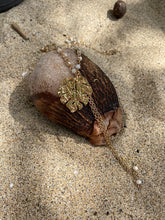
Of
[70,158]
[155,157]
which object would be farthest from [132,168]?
[70,158]

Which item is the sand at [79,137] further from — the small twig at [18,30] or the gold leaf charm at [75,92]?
the gold leaf charm at [75,92]

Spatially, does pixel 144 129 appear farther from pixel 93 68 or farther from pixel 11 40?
pixel 11 40

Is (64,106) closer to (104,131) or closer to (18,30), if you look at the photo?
(104,131)

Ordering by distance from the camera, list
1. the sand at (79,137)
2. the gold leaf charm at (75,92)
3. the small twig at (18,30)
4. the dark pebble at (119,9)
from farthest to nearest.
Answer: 1. the dark pebble at (119,9)
2. the small twig at (18,30)
3. the gold leaf charm at (75,92)
4. the sand at (79,137)

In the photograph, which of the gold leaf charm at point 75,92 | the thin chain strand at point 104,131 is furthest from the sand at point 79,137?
the gold leaf charm at point 75,92

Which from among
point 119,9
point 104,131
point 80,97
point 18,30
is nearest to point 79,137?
point 104,131

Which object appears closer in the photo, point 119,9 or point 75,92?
point 75,92
